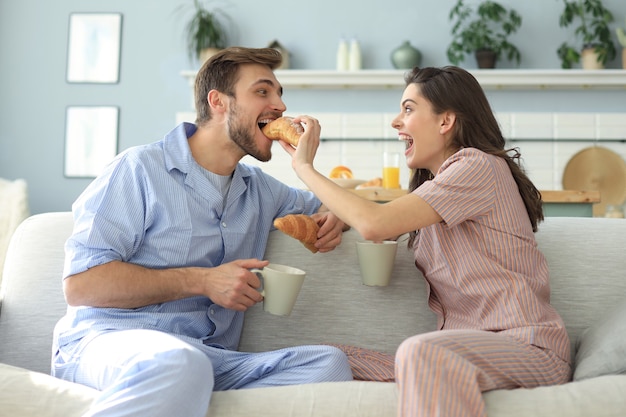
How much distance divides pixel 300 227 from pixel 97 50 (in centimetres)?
431

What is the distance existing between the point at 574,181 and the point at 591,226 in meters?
3.36

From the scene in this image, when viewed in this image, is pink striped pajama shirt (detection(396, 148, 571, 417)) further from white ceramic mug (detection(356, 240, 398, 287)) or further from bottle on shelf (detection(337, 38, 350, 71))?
bottle on shelf (detection(337, 38, 350, 71))

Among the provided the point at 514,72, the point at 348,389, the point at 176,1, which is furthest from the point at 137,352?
the point at 176,1

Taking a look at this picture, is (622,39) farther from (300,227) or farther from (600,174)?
(300,227)

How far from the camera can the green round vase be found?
5.18 m

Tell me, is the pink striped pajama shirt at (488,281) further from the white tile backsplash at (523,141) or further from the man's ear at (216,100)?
the white tile backsplash at (523,141)

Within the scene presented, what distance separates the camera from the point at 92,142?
18.1ft

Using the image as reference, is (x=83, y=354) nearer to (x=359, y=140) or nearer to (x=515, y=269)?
(x=515, y=269)

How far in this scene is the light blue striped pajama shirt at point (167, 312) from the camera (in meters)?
1.34

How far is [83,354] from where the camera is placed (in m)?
1.58

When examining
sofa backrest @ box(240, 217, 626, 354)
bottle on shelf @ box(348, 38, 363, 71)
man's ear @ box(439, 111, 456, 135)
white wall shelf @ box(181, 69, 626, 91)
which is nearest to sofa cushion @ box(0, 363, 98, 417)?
sofa backrest @ box(240, 217, 626, 354)

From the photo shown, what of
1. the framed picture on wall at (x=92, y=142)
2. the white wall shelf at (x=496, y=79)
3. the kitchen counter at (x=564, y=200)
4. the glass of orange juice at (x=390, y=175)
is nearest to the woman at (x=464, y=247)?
the kitchen counter at (x=564, y=200)

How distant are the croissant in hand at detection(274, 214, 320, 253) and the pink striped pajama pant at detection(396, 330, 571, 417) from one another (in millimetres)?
533

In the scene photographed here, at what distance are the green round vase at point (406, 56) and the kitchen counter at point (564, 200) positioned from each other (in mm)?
2414
